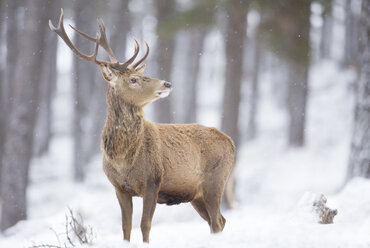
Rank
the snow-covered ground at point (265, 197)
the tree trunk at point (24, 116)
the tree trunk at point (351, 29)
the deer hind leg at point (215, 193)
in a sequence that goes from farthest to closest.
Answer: the tree trunk at point (351, 29) → the tree trunk at point (24, 116) → the deer hind leg at point (215, 193) → the snow-covered ground at point (265, 197)

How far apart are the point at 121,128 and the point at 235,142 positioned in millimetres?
5362

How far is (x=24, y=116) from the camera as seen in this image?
9031 millimetres

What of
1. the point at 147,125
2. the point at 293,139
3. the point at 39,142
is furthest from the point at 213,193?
the point at 39,142

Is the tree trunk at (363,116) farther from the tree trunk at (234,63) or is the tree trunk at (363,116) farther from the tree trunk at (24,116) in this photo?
the tree trunk at (24,116)

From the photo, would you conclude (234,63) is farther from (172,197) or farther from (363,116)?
(172,197)

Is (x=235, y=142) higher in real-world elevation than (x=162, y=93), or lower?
lower

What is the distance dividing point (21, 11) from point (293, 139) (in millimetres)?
12003

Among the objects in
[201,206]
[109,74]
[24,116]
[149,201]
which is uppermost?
[109,74]

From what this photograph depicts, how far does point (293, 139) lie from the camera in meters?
16.2

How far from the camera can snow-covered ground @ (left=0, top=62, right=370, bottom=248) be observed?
4.88 meters

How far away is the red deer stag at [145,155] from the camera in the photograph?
15.6 ft

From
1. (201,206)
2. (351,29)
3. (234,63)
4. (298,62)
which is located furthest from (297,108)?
(201,206)

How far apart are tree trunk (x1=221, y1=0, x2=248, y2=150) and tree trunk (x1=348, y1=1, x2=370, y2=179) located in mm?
2585

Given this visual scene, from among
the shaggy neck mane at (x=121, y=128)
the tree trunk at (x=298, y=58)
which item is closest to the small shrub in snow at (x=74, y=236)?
the shaggy neck mane at (x=121, y=128)
